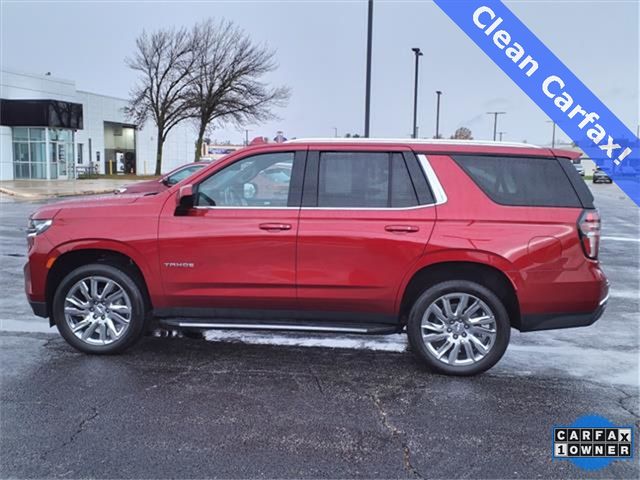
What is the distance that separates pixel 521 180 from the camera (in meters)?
5.07

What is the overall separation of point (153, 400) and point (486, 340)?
267cm

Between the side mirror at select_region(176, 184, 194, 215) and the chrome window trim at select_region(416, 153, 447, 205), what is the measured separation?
195 centimetres

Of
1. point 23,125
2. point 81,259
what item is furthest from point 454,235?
point 23,125

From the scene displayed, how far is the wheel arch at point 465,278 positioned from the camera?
5090 mm

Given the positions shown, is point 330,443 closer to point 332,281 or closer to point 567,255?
point 332,281

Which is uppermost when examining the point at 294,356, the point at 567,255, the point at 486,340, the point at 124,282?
the point at 567,255

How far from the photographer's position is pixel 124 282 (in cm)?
532

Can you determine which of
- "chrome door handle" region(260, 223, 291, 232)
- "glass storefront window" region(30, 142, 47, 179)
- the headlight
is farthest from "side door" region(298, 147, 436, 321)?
"glass storefront window" region(30, 142, 47, 179)

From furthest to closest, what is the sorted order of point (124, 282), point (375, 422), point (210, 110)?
1. point (210, 110)
2. point (124, 282)
3. point (375, 422)

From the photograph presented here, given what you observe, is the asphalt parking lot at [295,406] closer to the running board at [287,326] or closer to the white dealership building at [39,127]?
the running board at [287,326]

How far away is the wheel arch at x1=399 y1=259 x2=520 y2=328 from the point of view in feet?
16.7

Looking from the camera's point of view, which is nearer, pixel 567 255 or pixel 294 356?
pixel 567 255

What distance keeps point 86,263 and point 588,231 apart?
4.30 meters

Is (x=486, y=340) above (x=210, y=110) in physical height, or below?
below
